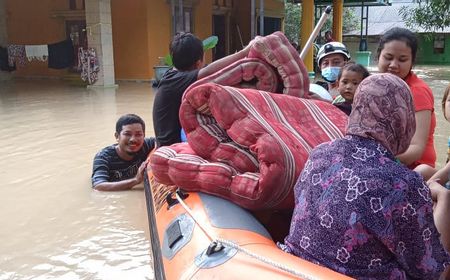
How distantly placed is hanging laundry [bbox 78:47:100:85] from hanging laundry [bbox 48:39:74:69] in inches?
28.8

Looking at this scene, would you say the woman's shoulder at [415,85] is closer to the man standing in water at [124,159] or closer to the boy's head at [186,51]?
the boy's head at [186,51]

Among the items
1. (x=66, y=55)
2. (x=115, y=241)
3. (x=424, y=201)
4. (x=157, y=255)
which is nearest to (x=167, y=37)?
(x=66, y=55)

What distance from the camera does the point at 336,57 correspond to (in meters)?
3.50

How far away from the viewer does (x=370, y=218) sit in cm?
130

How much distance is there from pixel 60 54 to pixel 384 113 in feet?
39.8

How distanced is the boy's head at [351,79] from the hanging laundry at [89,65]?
367 inches

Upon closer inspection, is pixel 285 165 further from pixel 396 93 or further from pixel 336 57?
pixel 336 57

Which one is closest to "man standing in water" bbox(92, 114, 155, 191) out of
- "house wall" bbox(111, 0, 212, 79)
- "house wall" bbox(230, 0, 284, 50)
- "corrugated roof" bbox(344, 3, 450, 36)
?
"house wall" bbox(111, 0, 212, 79)

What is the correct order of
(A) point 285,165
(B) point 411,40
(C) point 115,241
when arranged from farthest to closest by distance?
(C) point 115,241, (B) point 411,40, (A) point 285,165

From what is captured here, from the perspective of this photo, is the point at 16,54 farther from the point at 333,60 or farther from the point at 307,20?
the point at 333,60

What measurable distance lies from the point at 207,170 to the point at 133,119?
6.29 ft

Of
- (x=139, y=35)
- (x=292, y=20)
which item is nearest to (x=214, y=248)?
(x=139, y=35)

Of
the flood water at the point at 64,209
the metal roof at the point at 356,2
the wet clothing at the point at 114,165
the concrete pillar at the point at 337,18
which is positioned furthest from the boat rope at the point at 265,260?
the metal roof at the point at 356,2

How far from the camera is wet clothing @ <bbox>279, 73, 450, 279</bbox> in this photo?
1305 millimetres
